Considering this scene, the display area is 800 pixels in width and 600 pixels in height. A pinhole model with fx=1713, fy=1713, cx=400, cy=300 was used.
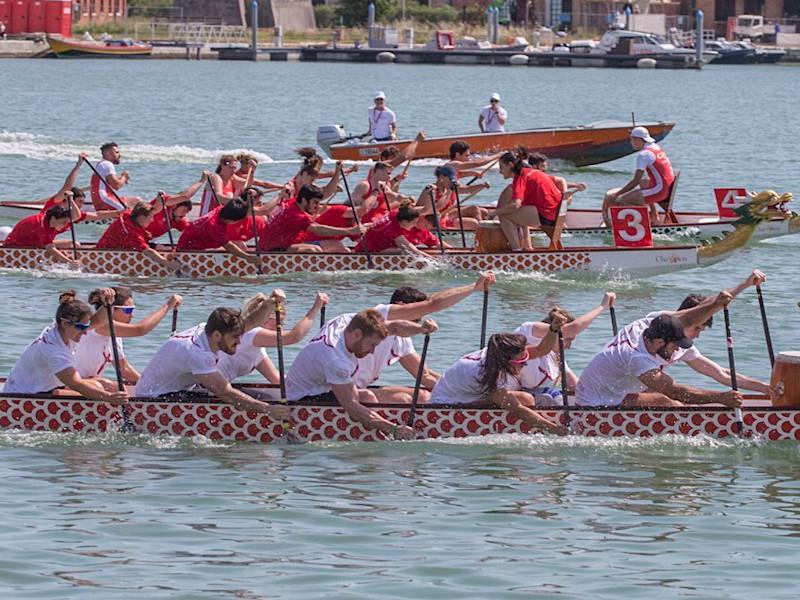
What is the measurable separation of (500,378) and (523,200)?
9.25 m

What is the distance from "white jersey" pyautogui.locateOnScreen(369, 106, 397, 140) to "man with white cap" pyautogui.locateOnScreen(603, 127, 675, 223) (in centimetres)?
1171

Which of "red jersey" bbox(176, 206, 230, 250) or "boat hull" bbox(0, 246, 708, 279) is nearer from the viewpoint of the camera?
"boat hull" bbox(0, 246, 708, 279)

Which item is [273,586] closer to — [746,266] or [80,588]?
[80,588]

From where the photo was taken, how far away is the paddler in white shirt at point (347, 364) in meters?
13.1

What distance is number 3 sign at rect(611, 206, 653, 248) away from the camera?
22.4m

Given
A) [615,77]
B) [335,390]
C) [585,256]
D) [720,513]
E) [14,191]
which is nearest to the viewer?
[720,513]

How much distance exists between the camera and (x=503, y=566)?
1120 cm

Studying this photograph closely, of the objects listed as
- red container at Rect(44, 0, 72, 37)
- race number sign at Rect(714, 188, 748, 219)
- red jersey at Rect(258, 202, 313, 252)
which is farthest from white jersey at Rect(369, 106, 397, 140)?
red container at Rect(44, 0, 72, 37)

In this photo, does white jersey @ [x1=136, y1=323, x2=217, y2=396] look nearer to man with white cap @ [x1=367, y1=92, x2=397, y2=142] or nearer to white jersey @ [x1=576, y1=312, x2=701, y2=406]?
white jersey @ [x1=576, y1=312, x2=701, y2=406]

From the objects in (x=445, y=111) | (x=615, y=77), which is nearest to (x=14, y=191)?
(x=445, y=111)

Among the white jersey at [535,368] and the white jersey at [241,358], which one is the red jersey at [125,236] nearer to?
the white jersey at [241,358]

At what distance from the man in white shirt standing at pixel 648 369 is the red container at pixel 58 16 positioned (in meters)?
102

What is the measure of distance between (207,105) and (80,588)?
59.5 metres

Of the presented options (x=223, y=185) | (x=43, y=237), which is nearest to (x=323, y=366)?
(x=43, y=237)
